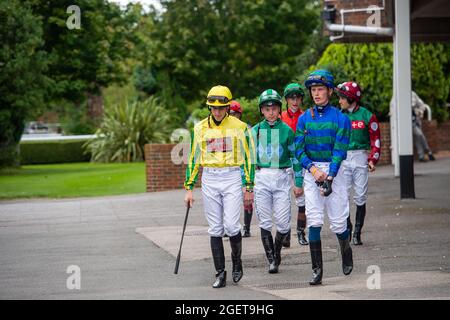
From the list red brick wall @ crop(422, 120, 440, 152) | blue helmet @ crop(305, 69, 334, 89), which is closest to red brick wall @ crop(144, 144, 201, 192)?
red brick wall @ crop(422, 120, 440, 152)

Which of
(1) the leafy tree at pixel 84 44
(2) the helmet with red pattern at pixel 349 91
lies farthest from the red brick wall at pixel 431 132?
(2) the helmet with red pattern at pixel 349 91

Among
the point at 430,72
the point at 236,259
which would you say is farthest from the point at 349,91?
the point at 430,72

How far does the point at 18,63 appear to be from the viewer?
29875 millimetres

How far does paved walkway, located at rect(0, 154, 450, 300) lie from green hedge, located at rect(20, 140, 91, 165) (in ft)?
78.4

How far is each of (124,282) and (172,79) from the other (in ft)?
138

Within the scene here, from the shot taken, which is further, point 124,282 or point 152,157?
point 152,157

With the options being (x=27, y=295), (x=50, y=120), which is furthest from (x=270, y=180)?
(x=50, y=120)

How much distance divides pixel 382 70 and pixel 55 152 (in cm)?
1969

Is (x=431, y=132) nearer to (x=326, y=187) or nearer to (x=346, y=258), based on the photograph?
(x=346, y=258)

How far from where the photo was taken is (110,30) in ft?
143

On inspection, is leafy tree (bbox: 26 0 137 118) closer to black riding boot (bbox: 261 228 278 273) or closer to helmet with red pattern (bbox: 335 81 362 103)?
helmet with red pattern (bbox: 335 81 362 103)

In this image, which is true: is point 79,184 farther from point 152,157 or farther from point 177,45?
point 177,45

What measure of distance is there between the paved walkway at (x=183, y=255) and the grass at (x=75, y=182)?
3.91 m
